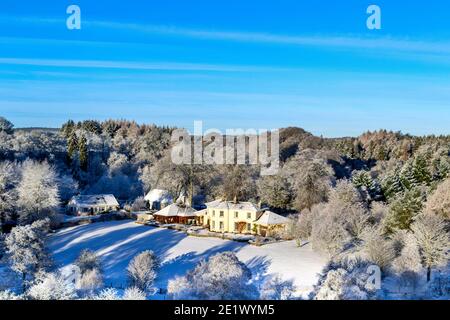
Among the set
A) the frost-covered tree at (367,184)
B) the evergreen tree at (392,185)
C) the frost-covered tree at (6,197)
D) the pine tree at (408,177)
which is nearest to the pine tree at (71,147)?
the frost-covered tree at (6,197)

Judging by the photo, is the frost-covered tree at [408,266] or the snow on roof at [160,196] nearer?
the frost-covered tree at [408,266]

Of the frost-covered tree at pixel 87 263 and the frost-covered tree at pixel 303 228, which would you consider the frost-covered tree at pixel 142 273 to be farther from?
the frost-covered tree at pixel 303 228

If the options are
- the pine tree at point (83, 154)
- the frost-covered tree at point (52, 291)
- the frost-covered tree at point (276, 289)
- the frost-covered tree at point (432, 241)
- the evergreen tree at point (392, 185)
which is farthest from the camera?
the pine tree at point (83, 154)

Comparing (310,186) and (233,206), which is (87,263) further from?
(310,186)

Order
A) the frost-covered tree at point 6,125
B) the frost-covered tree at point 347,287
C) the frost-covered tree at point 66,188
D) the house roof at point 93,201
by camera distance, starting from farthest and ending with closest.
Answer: the frost-covered tree at point 6,125 → the frost-covered tree at point 66,188 → the house roof at point 93,201 → the frost-covered tree at point 347,287
